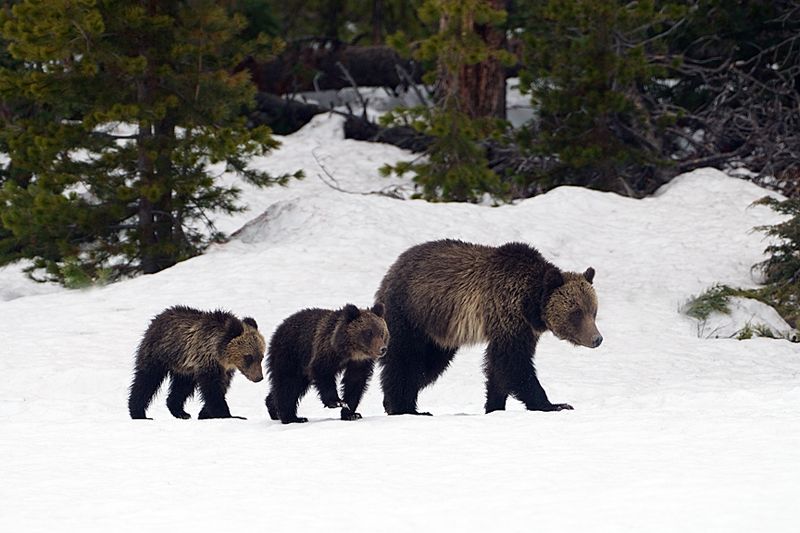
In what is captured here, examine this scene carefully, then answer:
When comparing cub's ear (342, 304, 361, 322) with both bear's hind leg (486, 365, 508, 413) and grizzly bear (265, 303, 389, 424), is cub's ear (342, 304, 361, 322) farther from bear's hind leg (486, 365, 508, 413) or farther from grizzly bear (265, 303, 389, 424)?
bear's hind leg (486, 365, 508, 413)

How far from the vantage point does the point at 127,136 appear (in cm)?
1627

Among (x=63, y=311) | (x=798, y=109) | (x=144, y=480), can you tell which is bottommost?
(x=63, y=311)

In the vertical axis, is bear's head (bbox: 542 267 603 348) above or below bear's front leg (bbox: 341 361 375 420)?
above

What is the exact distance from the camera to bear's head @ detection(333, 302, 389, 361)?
27.2 ft

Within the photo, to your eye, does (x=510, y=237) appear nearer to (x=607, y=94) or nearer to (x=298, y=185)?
(x=607, y=94)

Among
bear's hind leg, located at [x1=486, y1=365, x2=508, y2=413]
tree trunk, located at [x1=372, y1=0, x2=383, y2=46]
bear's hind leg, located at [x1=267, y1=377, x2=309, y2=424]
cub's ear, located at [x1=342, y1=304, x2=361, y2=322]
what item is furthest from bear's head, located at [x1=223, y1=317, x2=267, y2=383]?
tree trunk, located at [x1=372, y1=0, x2=383, y2=46]

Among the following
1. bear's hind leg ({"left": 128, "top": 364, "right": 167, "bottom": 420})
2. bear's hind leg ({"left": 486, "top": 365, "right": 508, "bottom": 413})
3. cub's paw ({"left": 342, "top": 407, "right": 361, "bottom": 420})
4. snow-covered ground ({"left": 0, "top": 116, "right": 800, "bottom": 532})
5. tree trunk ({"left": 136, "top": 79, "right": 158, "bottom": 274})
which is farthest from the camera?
tree trunk ({"left": 136, "top": 79, "right": 158, "bottom": 274})


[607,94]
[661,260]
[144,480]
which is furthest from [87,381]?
[607,94]

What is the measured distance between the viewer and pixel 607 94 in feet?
62.6

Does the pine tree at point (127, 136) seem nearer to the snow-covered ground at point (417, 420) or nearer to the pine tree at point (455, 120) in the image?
the snow-covered ground at point (417, 420)

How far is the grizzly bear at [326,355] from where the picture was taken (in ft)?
27.3

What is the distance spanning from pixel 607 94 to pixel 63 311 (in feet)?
31.3

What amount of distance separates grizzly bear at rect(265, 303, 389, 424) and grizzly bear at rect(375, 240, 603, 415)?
0.40m

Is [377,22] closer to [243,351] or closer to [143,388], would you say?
[143,388]
